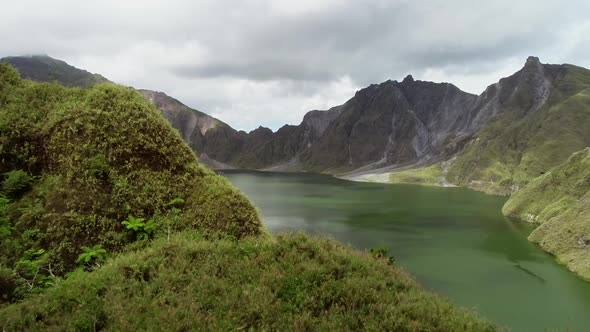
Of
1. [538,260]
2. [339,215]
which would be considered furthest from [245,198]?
[339,215]

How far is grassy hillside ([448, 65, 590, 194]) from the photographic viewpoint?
479 ft

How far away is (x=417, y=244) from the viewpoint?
56.6m

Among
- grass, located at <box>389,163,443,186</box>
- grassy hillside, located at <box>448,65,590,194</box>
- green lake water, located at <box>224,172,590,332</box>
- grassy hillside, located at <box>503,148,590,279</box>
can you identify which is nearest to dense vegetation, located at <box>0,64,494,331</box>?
green lake water, located at <box>224,172,590,332</box>

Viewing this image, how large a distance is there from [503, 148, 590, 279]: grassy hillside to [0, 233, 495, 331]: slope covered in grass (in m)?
48.0

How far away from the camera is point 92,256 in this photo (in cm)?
1031

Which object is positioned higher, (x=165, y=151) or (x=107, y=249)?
(x=165, y=151)

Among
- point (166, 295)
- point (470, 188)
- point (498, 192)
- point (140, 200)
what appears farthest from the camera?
point (470, 188)

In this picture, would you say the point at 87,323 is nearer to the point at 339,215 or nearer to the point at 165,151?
the point at 165,151

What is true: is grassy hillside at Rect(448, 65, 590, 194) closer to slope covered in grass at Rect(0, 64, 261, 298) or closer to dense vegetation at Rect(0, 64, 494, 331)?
slope covered in grass at Rect(0, 64, 261, 298)

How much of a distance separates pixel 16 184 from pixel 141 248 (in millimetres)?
5018

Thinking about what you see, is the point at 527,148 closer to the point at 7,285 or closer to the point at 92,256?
the point at 92,256

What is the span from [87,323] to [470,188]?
16554cm

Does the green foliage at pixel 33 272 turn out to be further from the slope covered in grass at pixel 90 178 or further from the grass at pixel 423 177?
the grass at pixel 423 177

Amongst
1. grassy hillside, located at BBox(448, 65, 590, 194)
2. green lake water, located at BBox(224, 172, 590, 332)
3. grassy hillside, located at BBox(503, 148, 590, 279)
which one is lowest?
green lake water, located at BBox(224, 172, 590, 332)
